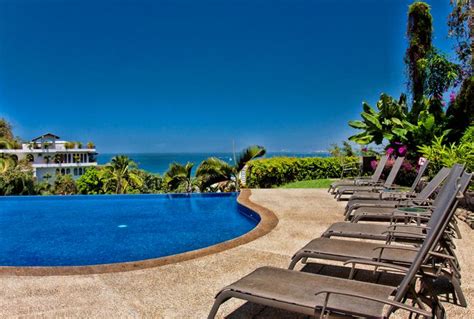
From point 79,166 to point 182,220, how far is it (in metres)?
50.2

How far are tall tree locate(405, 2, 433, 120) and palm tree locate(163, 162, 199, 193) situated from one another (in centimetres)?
853

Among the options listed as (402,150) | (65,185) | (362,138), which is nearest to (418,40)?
(362,138)

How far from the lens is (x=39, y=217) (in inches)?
411

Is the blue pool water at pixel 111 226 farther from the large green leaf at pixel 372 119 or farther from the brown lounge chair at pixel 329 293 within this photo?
the large green leaf at pixel 372 119

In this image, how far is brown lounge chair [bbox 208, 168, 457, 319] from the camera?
2.18 meters

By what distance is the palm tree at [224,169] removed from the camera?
529 inches

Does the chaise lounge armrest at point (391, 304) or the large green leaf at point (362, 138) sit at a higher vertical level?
the large green leaf at point (362, 138)

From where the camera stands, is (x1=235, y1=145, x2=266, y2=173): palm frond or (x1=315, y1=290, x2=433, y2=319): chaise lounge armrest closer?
(x1=315, y1=290, x2=433, y2=319): chaise lounge armrest

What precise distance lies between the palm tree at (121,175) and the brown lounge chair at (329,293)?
60.5 feet

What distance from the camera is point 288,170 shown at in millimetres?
14977

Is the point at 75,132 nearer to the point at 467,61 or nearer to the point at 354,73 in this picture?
the point at 354,73

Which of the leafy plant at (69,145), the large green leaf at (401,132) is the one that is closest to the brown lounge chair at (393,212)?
the large green leaf at (401,132)

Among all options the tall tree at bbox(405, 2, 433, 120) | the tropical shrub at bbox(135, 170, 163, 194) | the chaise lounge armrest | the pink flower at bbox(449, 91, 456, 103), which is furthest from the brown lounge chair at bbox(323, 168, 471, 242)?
the tropical shrub at bbox(135, 170, 163, 194)

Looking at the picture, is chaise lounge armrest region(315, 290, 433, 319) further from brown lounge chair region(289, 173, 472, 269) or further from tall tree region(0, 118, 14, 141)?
tall tree region(0, 118, 14, 141)
